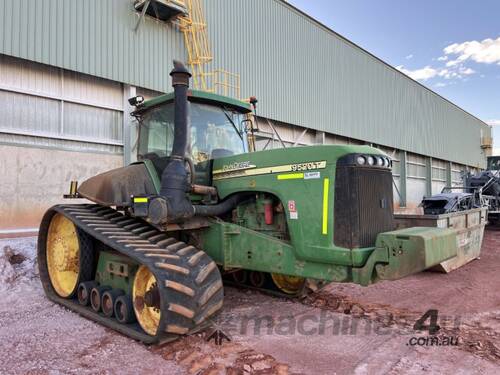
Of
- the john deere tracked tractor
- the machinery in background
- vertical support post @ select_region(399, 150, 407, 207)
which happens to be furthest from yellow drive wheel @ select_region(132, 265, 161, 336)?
vertical support post @ select_region(399, 150, 407, 207)

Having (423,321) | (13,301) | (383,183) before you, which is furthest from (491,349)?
(13,301)

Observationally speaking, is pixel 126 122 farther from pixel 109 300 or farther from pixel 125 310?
pixel 125 310

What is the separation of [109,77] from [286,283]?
7.83 metres

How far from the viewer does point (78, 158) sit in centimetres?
1044

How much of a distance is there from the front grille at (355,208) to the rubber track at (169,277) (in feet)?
4.42

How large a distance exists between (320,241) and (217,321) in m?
1.63

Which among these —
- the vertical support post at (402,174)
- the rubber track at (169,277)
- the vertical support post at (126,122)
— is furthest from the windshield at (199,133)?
the vertical support post at (402,174)

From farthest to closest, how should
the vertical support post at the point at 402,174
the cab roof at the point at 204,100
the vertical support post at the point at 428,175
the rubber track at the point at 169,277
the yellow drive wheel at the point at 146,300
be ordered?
the vertical support post at the point at 428,175
the vertical support post at the point at 402,174
the cab roof at the point at 204,100
the yellow drive wheel at the point at 146,300
the rubber track at the point at 169,277

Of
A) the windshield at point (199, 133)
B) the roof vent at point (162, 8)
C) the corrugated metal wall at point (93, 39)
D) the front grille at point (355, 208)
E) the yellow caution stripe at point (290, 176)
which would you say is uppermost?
the roof vent at point (162, 8)

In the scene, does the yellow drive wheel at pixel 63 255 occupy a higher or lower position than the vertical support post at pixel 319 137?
lower

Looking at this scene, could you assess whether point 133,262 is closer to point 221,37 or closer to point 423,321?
point 423,321

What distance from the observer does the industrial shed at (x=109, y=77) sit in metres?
9.34

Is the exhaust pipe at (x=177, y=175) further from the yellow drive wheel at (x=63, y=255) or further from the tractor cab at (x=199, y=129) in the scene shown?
the yellow drive wheel at (x=63, y=255)

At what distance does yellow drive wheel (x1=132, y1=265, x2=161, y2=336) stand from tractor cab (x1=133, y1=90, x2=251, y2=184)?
1.24 metres
